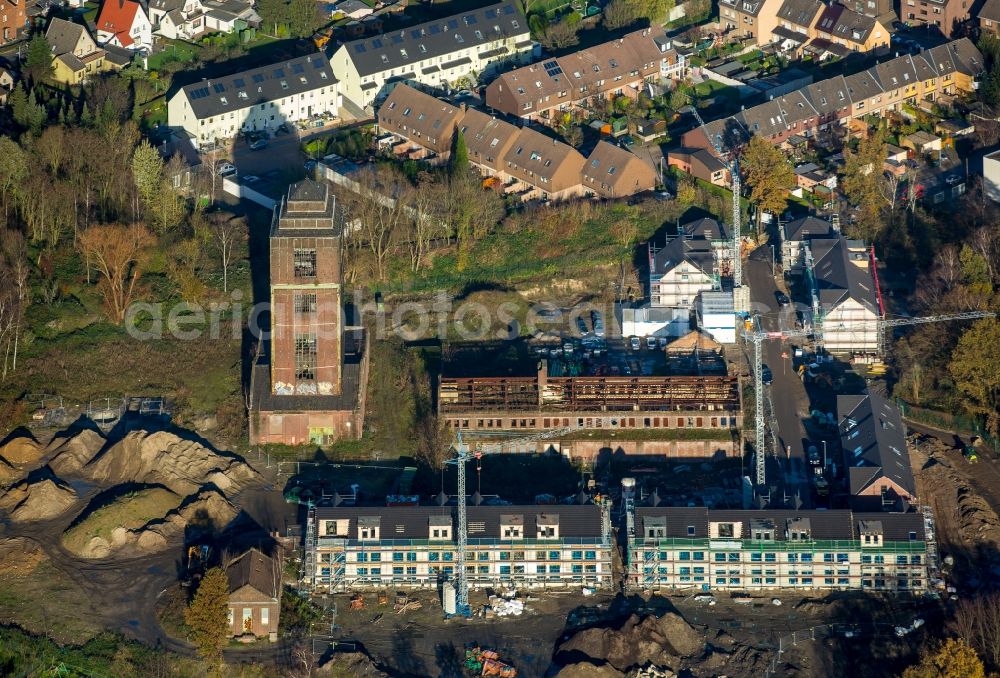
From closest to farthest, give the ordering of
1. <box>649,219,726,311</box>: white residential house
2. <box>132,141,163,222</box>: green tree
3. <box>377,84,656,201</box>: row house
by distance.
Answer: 1. <box>649,219,726,311</box>: white residential house
2. <box>132,141,163,222</box>: green tree
3. <box>377,84,656,201</box>: row house

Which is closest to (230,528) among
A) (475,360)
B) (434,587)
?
(434,587)

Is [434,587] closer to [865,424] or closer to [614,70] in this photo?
[865,424]

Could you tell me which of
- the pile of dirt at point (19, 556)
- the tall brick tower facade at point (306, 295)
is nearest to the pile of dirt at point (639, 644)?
the tall brick tower facade at point (306, 295)

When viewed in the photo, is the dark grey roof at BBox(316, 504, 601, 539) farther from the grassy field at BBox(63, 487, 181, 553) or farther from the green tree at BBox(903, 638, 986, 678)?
the green tree at BBox(903, 638, 986, 678)

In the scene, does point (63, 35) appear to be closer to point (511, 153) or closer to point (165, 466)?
point (511, 153)

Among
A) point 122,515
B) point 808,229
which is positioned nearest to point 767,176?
point 808,229

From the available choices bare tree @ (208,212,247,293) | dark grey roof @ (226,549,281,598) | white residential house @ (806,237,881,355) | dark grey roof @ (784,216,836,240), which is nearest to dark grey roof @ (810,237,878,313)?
white residential house @ (806,237,881,355)
